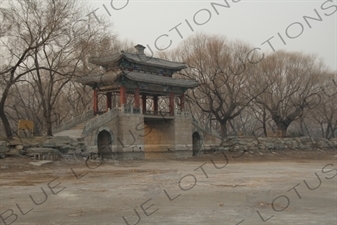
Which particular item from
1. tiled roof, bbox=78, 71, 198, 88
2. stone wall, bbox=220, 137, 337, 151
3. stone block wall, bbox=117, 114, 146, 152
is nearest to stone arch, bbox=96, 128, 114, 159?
stone block wall, bbox=117, 114, 146, 152

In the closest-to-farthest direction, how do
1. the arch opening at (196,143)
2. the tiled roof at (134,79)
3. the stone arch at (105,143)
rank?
the stone arch at (105,143), the tiled roof at (134,79), the arch opening at (196,143)

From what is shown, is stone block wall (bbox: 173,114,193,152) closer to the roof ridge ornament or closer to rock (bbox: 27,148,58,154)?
the roof ridge ornament

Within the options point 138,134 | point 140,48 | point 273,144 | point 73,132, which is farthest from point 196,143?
point 73,132

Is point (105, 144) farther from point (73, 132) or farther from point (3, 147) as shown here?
point (3, 147)

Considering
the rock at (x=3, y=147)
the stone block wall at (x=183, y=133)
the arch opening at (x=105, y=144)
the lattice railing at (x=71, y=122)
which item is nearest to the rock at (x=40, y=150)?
the rock at (x=3, y=147)

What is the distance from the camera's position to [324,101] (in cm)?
4194

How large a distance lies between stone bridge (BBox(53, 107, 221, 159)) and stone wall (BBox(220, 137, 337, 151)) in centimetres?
125

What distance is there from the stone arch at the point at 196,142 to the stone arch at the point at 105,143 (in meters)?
9.35

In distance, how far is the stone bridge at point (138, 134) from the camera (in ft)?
83.7

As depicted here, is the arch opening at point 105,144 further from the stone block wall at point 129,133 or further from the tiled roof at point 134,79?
the tiled roof at point 134,79

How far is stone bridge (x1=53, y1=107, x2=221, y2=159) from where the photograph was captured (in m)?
25.5

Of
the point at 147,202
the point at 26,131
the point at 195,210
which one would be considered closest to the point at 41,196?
the point at 147,202

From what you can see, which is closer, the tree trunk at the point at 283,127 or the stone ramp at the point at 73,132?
the stone ramp at the point at 73,132

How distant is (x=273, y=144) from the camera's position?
3634cm
